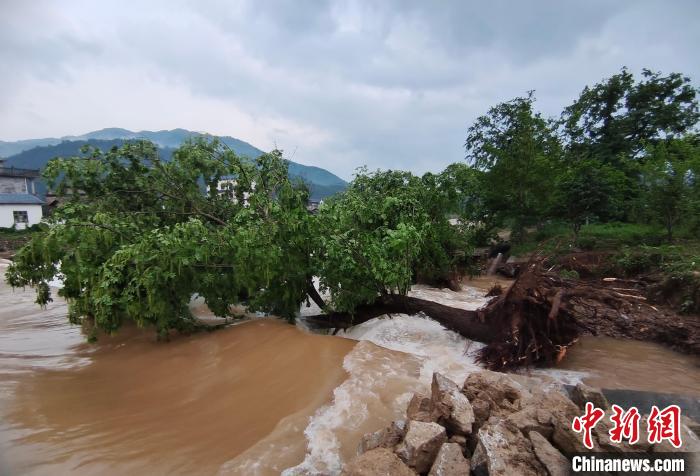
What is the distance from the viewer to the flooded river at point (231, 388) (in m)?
3.59

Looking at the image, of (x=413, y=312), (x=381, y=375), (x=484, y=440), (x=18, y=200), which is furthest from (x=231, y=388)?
(x=18, y=200)

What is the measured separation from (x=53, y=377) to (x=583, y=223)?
20.6 metres

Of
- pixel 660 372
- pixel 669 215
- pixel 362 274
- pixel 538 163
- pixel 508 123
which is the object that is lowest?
pixel 660 372

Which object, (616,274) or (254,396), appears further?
(616,274)

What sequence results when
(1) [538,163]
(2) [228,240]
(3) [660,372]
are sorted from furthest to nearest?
(1) [538,163] → (2) [228,240] → (3) [660,372]

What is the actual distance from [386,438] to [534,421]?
1.28 meters

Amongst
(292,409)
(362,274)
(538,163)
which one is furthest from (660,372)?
(538,163)

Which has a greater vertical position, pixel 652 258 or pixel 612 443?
pixel 652 258

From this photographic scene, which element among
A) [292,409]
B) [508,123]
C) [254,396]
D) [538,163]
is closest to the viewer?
[292,409]

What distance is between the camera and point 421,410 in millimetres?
3748

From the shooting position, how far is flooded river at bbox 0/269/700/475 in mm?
3594

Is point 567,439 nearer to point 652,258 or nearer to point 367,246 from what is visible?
point 367,246

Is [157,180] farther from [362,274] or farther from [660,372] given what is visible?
[660,372]

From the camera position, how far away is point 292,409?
14.4 feet
